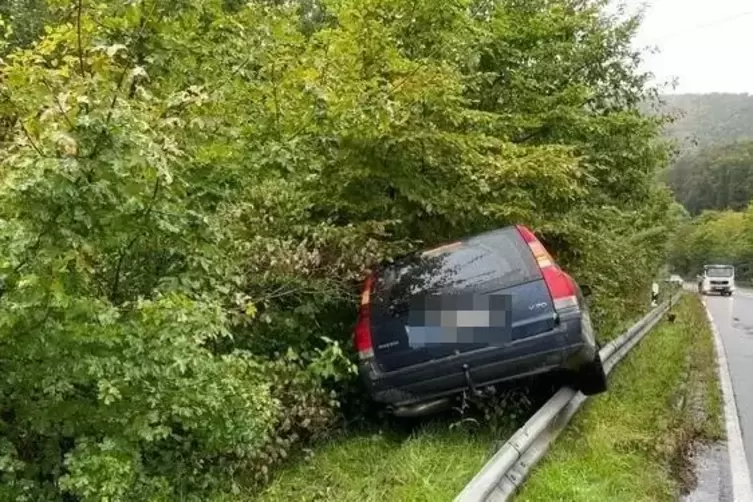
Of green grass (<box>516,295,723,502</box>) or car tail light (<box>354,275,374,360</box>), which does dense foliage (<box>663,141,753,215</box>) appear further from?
car tail light (<box>354,275,374,360</box>)

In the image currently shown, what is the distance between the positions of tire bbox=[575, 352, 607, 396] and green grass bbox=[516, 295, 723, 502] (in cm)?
25

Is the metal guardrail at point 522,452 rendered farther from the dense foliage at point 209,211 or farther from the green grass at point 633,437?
the dense foliage at point 209,211

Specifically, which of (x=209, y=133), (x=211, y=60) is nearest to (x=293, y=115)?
(x=211, y=60)

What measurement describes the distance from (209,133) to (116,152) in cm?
103

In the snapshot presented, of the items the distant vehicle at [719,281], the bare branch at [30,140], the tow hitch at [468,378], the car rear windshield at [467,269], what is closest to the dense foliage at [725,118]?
the distant vehicle at [719,281]

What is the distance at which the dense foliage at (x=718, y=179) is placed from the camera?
370 ft

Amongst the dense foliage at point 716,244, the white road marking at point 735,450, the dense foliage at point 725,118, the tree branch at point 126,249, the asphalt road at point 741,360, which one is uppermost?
the dense foliage at point 725,118

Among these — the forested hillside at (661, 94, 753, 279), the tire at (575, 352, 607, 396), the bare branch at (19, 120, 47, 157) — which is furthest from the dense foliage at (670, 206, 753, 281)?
the bare branch at (19, 120, 47, 157)

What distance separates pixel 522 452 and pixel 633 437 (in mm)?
1666

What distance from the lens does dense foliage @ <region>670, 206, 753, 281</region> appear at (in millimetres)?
79938

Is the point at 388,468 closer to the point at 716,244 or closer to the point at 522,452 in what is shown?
the point at 522,452

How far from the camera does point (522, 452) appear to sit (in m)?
4.79

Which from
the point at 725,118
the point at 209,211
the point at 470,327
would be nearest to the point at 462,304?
the point at 470,327

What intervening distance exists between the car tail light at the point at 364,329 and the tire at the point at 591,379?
194 centimetres
